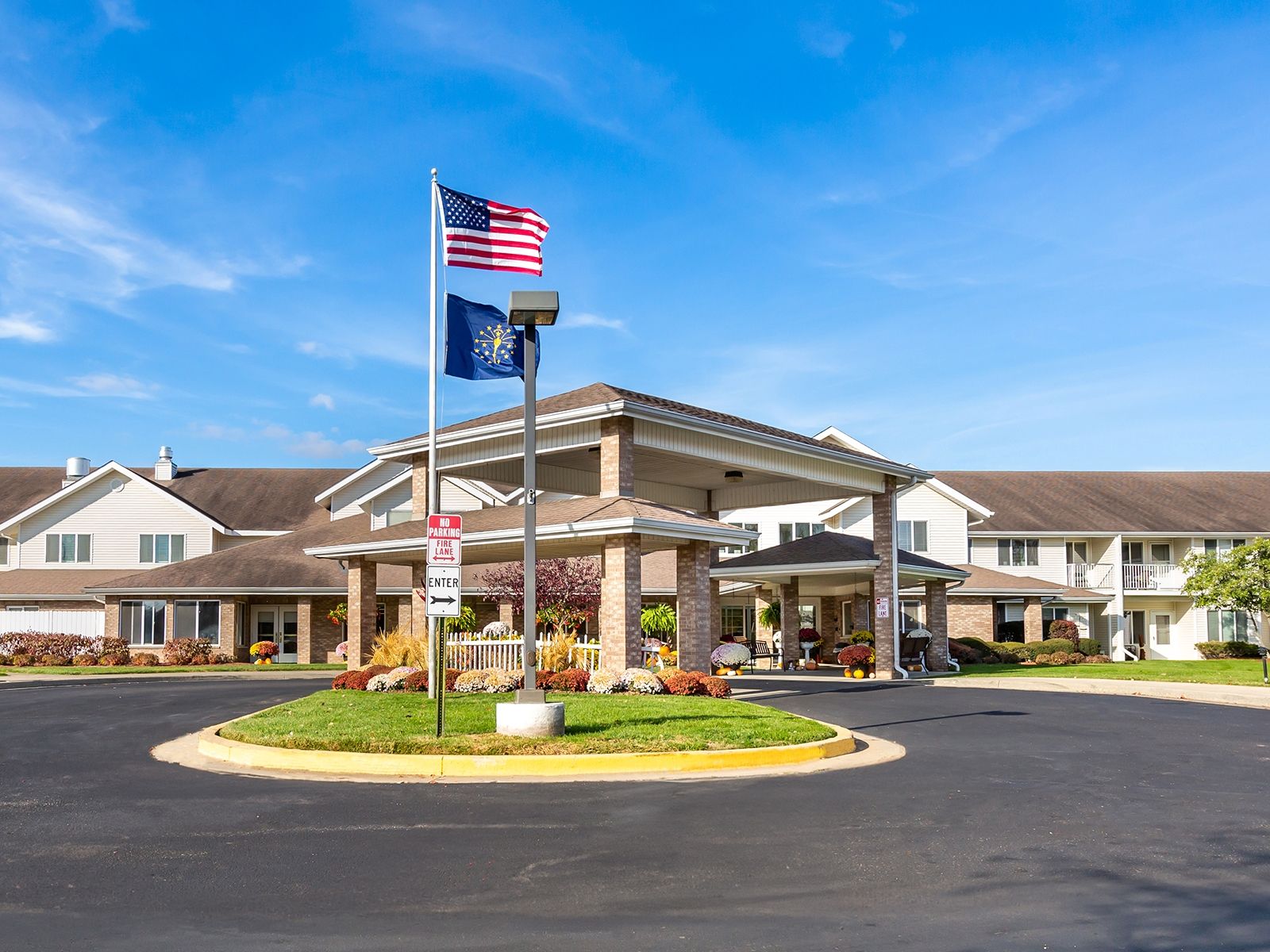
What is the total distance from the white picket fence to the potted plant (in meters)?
6.20

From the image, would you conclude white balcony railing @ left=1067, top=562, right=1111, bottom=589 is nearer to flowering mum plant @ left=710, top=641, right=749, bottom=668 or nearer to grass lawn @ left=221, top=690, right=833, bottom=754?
flowering mum plant @ left=710, top=641, right=749, bottom=668

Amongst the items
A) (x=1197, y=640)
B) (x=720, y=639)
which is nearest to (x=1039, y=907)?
(x=720, y=639)

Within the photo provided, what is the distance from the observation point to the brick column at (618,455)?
23734mm

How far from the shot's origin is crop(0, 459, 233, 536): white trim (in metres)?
46.6

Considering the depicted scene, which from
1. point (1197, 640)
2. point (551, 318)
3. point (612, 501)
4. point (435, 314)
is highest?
point (435, 314)

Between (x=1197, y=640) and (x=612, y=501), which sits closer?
(x=612, y=501)

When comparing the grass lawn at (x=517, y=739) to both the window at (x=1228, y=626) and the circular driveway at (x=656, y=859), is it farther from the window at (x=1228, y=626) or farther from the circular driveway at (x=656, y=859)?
the window at (x=1228, y=626)

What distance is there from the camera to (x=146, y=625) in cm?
4197

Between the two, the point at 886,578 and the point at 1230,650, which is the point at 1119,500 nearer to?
the point at 1230,650

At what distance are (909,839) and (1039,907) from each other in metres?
1.98

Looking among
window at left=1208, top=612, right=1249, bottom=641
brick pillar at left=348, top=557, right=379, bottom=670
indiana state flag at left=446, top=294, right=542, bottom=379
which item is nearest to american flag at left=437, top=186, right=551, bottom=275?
indiana state flag at left=446, top=294, right=542, bottom=379

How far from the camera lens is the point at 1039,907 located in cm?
659

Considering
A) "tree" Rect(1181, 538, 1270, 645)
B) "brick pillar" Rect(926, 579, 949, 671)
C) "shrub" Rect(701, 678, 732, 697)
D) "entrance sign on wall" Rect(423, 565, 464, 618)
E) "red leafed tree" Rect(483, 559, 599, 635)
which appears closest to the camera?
"entrance sign on wall" Rect(423, 565, 464, 618)

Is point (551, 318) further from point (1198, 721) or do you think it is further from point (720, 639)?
point (720, 639)
